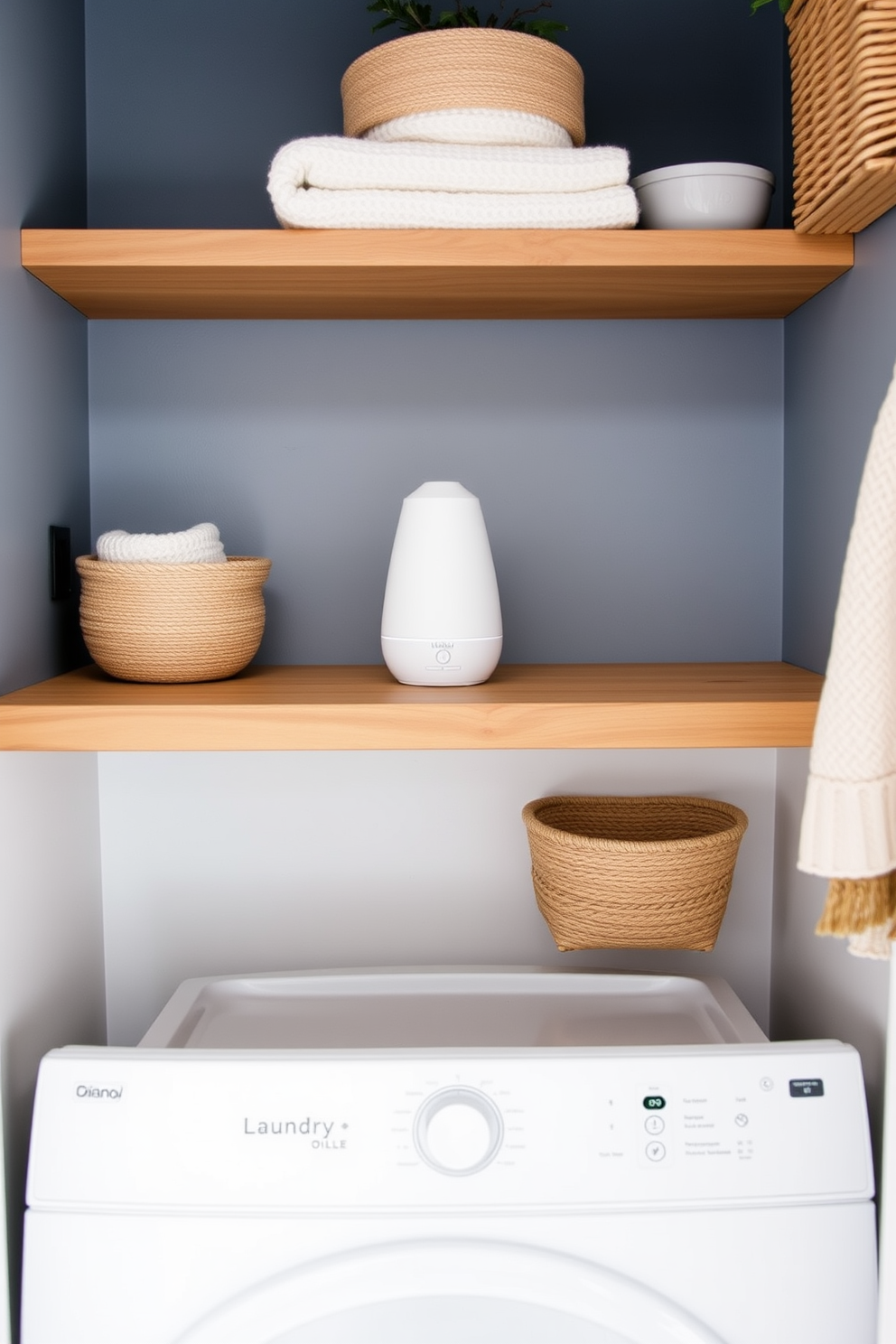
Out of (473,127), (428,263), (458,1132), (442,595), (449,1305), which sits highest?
(473,127)

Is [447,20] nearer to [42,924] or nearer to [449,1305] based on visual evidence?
[42,924]

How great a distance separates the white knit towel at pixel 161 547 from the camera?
108cm

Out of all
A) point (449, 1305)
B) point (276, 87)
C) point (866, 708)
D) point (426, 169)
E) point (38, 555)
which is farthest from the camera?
point (276, 87)

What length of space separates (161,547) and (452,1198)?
67 cm

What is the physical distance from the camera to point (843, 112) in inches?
35.7

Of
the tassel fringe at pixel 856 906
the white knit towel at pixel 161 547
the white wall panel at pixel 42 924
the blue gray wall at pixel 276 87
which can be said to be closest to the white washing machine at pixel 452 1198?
the white wall panel at pixel 42 924

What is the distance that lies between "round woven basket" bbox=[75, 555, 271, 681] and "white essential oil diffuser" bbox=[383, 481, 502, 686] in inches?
6.8

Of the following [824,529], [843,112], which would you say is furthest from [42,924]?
[843,112]

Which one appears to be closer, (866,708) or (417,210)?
(866,708)

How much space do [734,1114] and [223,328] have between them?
1020 mm

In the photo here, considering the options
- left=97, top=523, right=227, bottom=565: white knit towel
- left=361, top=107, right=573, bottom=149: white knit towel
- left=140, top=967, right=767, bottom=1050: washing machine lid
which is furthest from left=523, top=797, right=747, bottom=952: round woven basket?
left=361, top=107, right=573, bottom=149: white knit towel

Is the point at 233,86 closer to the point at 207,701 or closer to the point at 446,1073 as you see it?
the point at 207,701

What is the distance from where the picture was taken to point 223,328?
1288 millimetres

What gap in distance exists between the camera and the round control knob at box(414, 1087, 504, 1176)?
0.91 m
